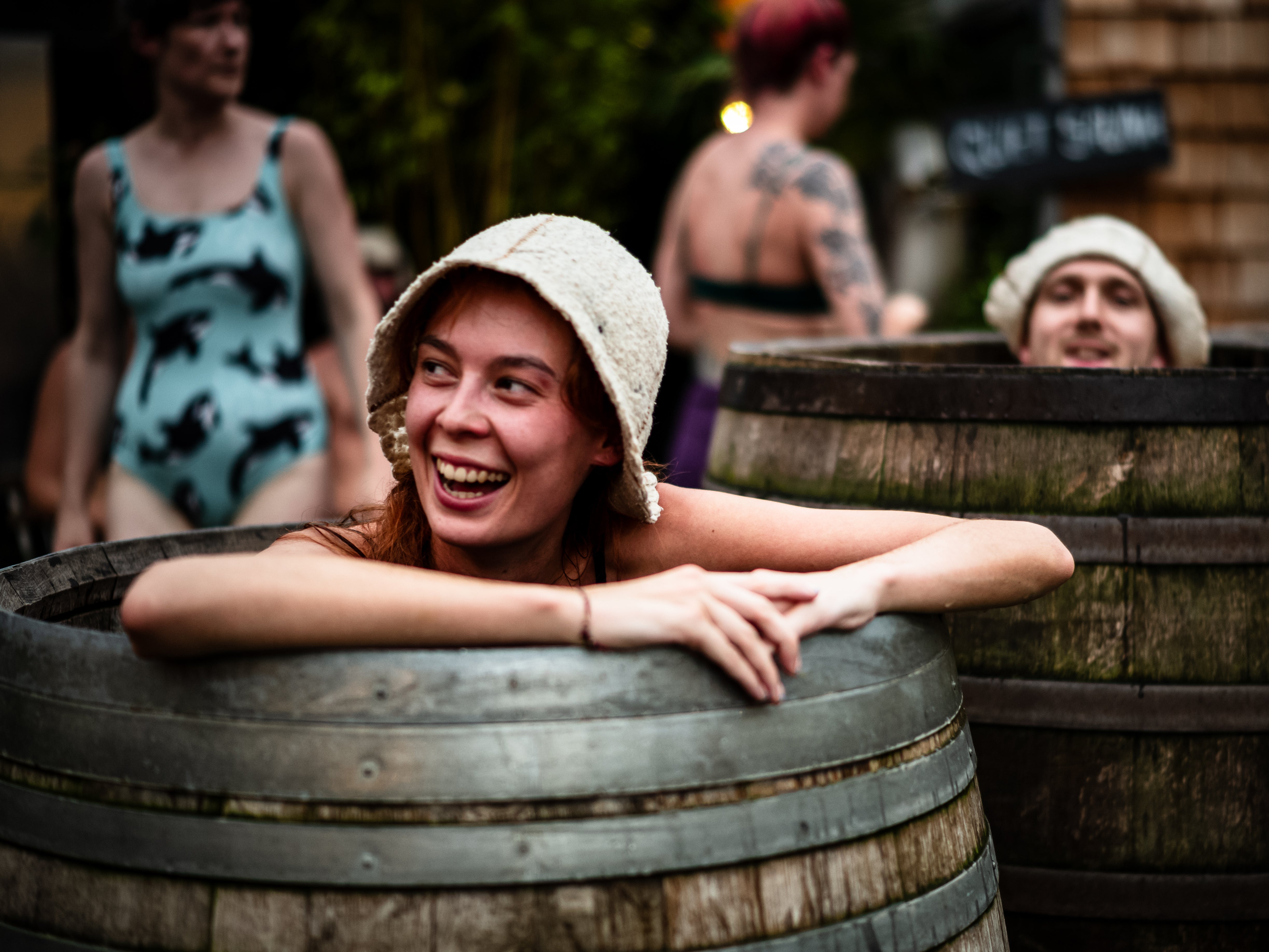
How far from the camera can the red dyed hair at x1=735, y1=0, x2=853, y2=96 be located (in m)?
3.92

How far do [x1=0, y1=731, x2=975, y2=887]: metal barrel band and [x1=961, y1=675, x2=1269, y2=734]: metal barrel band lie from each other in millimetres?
914

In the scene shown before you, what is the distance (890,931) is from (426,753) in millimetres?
498

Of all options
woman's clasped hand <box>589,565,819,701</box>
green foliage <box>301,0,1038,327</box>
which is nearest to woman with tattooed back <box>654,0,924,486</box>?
woman's clasped hand <box>589,565,819,701</box>

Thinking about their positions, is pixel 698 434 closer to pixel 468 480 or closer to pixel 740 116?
pixel 740 116

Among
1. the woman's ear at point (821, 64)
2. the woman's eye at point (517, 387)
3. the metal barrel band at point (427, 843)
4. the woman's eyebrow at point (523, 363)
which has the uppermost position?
the woman's ear at point (821, 64)

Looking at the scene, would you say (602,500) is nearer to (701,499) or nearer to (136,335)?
(701,499)

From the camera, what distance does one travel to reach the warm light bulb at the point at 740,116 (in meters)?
4.18

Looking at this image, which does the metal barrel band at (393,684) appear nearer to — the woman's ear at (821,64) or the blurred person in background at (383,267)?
the woman's ear at (821,64)

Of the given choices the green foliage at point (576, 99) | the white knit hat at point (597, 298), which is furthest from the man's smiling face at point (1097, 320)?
the green foliage at point (576, 99)

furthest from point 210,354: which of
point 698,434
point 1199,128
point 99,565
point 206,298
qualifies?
point 1199,128

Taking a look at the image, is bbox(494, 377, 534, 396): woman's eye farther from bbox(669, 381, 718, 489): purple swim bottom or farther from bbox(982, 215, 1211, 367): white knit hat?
bbox(669, 381, 718, 489): purple swim bottom

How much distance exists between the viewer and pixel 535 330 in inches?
63.8

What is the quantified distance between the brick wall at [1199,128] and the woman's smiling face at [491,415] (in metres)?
5.57

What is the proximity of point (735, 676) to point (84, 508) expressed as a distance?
2.27m
